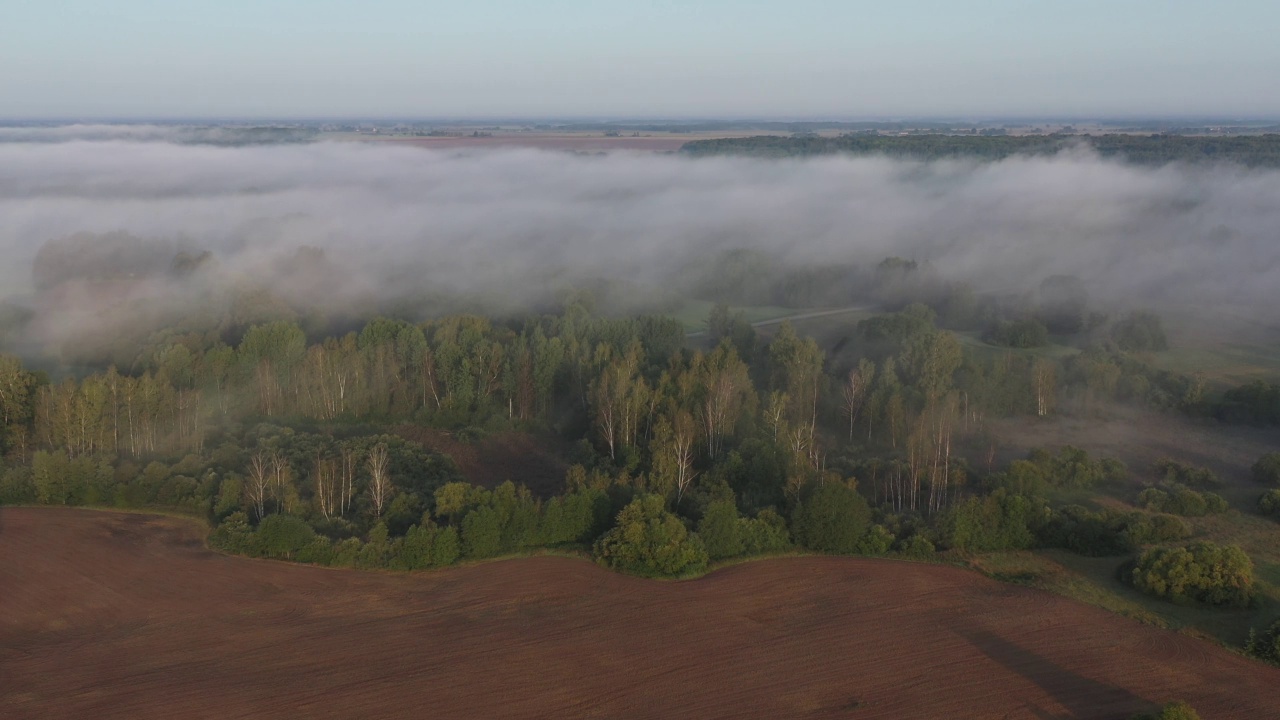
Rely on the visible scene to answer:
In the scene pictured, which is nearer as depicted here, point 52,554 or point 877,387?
point 52,554

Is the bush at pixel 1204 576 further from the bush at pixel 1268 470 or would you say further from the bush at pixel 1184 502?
the bush at pixel 1268 470

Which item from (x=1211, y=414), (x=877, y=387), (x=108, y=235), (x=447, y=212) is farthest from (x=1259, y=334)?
(x=108, y=235)

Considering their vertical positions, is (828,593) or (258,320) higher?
(258,320)

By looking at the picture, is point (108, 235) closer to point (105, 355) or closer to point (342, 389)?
point (105, 355)

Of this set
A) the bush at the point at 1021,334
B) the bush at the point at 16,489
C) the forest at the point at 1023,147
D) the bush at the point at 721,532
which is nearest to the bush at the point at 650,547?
the bush at the point at 721,532

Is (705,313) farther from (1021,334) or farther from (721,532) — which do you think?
(721,532)

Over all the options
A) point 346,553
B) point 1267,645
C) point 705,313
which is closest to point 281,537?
point 346,553

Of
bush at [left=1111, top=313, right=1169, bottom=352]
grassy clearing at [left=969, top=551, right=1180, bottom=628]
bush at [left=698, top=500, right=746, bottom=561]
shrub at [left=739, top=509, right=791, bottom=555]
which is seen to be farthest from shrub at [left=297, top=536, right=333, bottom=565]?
bush at [left=1111, top=313, right=1169, bottom=352]
